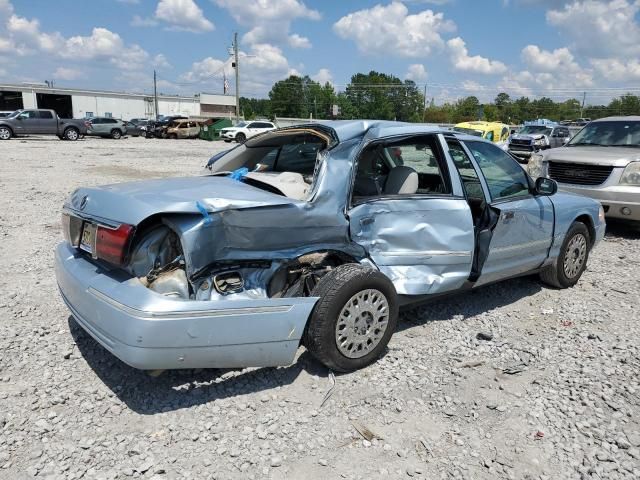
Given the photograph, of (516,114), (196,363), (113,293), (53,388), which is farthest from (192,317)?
(516,114)

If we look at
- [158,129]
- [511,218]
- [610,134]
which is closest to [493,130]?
[610,134]

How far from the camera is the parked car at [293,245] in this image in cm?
282

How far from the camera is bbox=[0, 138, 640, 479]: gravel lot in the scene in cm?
262

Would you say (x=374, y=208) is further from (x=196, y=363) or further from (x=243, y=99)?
(x=243, y=99)

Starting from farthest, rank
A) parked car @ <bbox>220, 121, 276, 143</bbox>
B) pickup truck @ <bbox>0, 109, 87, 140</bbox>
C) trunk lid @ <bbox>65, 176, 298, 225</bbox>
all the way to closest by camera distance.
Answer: parked car @ <bbox>220, 121, 276, 143</bbox> → pickup truck @ <bbox>0, 109, 87, 140</bbox> → trunk lid @ <bbox>65, 176, 298, 225</bbox>

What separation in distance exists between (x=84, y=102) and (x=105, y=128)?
4144 centimetres

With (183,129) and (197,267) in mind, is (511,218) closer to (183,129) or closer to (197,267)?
(197,267)

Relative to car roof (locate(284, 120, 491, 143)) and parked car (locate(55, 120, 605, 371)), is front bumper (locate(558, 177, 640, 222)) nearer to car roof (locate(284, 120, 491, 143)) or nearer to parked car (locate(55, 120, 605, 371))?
parked car (locate(55, 120, 605, 371))

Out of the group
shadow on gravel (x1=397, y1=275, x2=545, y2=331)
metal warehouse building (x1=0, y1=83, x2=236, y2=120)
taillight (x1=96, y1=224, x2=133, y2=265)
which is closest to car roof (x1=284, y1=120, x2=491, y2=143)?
shadow on gravel (x1=397, y1=275, x2=545, y2=331)

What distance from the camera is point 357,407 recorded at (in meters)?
3.12

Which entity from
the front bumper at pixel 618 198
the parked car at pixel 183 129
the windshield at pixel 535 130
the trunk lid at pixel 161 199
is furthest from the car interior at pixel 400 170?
the parked car at pixel 183 129

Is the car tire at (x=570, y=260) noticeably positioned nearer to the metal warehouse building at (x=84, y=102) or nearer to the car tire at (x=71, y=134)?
the car tire at (x=71, y=134)

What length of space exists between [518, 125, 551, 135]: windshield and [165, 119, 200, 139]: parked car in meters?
26.2

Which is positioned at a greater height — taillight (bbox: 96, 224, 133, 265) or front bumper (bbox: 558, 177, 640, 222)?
taillight (bbox: 96, 224, 133, 265)
